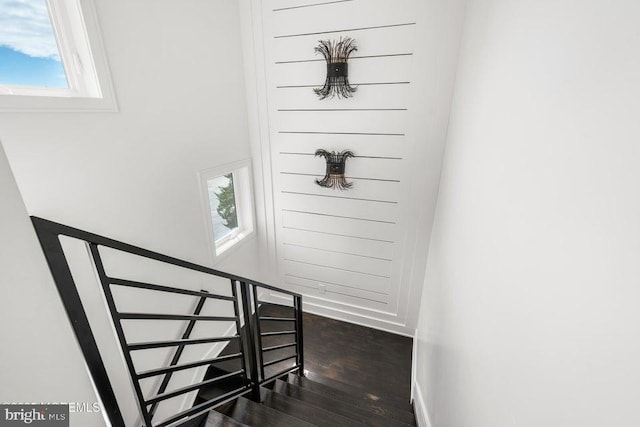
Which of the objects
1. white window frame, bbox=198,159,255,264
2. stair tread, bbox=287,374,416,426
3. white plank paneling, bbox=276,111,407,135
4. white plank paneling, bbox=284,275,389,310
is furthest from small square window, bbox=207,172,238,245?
stair tread, bbox=287,374,416,426

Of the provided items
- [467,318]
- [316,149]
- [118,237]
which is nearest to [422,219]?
[316,149]

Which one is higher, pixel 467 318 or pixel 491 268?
pixel 491 268

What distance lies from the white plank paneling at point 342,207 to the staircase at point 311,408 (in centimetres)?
175

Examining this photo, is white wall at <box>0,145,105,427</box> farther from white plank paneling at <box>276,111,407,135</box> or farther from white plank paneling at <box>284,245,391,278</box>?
white plank paneling at <box>284,245,391,278</box>

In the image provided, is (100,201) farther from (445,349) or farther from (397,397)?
(397,397)

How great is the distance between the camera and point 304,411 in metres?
2.07

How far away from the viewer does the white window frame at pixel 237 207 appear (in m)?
2.45

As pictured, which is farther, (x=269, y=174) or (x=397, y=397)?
(x=269, y=174)

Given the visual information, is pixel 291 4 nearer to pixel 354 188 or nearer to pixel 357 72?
pixel 357 72

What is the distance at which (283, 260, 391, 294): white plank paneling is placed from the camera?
10.5ft

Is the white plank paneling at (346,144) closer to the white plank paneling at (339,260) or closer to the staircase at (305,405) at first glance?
the white plank paneling at (339,260)

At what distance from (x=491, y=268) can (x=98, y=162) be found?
207 centimetres

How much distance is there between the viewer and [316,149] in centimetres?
286

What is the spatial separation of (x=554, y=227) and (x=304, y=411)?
7.19ft
